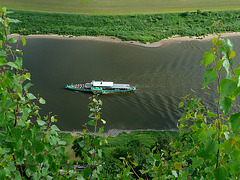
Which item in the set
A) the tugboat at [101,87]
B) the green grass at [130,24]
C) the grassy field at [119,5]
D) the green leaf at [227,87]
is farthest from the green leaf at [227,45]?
the grassy field at [119,5]

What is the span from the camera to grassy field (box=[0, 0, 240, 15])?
116ft

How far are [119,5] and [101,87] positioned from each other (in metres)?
22.1

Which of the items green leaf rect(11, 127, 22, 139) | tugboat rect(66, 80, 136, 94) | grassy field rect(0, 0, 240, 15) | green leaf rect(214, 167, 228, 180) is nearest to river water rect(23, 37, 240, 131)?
tugboat rect(66, 80, 136, 94)

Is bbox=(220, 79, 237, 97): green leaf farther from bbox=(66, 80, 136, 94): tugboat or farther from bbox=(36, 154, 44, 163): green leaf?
bbox=(66, 80, 136, 94): tugboat

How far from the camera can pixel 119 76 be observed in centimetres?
2088

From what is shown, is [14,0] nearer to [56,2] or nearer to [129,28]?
[56,2]

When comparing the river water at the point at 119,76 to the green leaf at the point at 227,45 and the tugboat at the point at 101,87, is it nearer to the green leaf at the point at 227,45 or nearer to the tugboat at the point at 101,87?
the tugboat at the point at 101,87

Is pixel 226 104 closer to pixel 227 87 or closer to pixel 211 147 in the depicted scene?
pixel 227 87

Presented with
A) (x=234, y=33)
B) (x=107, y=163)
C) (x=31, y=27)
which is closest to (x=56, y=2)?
(x=31, y=27)

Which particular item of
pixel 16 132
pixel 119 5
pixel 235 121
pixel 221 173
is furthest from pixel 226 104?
pixel 119 5

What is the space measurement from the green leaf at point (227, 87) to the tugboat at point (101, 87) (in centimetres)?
1761

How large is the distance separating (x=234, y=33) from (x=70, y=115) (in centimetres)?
2482

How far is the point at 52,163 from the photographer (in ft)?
7.59

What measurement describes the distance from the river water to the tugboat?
40 cm
